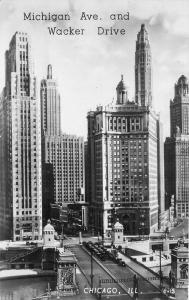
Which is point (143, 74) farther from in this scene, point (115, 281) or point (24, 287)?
point (115, 281)

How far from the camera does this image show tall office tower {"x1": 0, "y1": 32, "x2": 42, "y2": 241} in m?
85.4

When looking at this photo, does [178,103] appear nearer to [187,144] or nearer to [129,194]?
[187,144]

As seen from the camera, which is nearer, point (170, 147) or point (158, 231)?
point (158, 231)

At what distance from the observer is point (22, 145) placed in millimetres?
86250

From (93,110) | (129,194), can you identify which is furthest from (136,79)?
(129,194)

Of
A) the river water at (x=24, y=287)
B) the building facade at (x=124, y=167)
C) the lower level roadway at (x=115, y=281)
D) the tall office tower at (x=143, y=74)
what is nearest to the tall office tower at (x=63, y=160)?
the tall office tower at (x=143, y=74)

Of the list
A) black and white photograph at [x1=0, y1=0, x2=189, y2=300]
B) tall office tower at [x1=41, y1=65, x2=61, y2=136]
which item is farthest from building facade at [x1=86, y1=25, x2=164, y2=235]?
tall office tower at [x1=41, y1=65, x2=61, y2=136]

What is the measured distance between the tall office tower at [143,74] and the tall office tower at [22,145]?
1017 inches

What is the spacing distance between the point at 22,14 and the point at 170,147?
3629 inches

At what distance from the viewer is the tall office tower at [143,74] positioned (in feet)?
330

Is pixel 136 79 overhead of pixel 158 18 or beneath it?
overhead

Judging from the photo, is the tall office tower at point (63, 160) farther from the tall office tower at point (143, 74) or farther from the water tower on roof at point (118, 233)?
the water tower on roof at point (118, 233)

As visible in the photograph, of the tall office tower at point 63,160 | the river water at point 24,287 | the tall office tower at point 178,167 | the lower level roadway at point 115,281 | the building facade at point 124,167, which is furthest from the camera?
the tall office tower at point 63,160

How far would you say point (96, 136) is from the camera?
9456 cm
